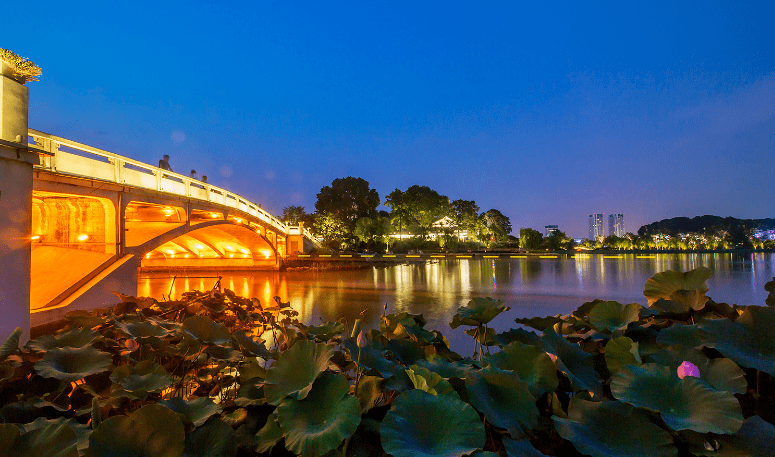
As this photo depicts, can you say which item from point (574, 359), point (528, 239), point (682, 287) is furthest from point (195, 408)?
point (528, 239)

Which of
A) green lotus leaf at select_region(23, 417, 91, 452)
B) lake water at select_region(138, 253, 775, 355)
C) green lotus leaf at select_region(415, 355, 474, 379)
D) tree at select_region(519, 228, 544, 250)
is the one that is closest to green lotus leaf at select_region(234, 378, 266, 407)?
green lotus leaf at select_region(23, 417, 91, 452)

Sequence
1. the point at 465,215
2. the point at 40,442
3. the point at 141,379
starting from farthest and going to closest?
the point at 465,215 < the point at 141,379 < the point at 40,442

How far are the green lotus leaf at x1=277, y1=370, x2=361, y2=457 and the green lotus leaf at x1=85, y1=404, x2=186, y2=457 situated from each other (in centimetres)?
24

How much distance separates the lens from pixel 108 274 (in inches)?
349

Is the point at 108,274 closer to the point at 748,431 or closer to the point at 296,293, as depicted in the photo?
the point at 296,293

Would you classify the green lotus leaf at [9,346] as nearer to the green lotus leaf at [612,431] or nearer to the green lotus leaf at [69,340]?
the green lotus leaf at [69,340]

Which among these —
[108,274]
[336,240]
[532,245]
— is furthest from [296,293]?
[532,245]

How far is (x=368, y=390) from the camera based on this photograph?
1.06 m

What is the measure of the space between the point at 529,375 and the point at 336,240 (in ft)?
115

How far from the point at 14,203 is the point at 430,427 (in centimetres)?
744

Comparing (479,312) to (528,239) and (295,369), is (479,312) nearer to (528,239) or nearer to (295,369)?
(295,369)

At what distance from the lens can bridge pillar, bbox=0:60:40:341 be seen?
5.29 m

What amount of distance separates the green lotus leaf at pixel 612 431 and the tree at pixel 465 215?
152 ft

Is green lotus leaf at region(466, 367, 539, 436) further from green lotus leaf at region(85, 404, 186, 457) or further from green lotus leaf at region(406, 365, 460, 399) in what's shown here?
green lotus leaf at region(85, 404, 186, 457)
